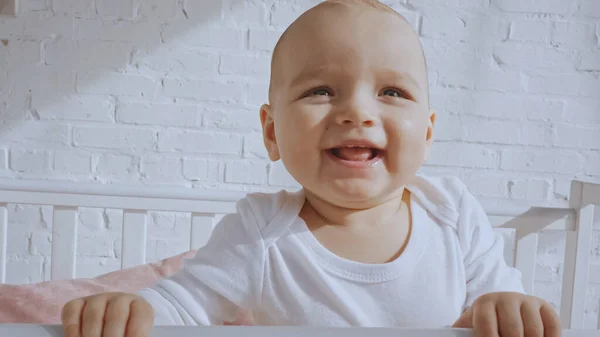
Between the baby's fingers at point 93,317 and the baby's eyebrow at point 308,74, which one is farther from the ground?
the baby's eyebrow at point 308,74

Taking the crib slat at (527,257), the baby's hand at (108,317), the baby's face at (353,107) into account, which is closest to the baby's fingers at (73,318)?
the baby's hand at (108,317)

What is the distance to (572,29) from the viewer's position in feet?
5.20

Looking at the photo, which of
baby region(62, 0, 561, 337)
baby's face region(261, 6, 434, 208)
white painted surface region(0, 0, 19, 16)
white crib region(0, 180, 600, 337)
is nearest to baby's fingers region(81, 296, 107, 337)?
baby region(62, 0, 561, 337)

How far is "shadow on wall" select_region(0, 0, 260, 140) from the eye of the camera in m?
1.43

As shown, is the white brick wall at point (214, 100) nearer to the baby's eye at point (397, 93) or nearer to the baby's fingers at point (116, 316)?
the baby's eye at point (397, 93)

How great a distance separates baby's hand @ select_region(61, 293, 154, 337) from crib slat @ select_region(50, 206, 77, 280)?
73 centimetres

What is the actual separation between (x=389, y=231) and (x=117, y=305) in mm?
313

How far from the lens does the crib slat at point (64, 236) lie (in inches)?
46.4

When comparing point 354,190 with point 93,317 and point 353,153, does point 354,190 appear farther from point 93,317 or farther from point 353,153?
point 93,317

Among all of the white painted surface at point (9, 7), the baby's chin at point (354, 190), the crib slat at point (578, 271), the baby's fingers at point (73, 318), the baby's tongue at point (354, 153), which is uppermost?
the white painted surface at point (9, 7)

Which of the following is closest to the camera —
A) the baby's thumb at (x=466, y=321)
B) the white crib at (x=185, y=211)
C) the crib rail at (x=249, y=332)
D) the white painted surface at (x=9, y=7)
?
the crib rail at (x=249, y=332)

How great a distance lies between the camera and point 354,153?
61 centimetres

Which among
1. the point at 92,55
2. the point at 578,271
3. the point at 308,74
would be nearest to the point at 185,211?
the point at 92,55

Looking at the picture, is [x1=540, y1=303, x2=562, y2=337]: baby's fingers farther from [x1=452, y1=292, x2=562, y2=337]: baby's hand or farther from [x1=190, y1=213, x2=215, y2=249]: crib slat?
[x1=190, y1=213, x2=215, y2=249]: crib slat
